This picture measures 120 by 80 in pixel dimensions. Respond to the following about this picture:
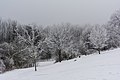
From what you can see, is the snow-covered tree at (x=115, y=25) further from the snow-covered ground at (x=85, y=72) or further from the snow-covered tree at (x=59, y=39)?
the snow-covered ground at (x=85, y=72)

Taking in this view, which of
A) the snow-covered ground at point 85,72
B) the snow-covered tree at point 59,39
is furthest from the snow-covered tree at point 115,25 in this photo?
the snow-covered ground at point 85,72

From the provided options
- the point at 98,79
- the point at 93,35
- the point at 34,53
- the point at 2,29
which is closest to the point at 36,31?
the point at 34,53

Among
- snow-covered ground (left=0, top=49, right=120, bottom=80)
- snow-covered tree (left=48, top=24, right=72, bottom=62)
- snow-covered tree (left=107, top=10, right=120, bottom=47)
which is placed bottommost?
snow-covered ground (left=0, top=49, right=120, bottom=80)

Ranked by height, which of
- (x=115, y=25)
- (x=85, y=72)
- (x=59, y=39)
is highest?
(x=115, y=25)

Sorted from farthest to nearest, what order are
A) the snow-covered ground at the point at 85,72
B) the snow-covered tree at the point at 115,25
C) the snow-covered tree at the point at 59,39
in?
1. the snow-covered tree at the point at 115,25
2. the snow-covered tree at the point at 59,39
3. the snow-covered ground at the point at 85,72

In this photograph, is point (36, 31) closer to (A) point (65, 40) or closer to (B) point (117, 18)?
(A) point (65, 40)

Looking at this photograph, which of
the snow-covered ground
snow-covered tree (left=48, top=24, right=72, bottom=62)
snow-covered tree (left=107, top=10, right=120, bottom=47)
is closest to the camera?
the snow-covered ground

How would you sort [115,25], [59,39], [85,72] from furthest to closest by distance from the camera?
[115,25]
[59,39]
[85,72]

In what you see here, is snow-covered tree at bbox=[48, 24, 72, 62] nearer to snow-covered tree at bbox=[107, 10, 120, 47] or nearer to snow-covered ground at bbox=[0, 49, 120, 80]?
snow-covered tree at bbox=[107, 10, 120, 47]

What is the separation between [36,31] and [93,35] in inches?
1013

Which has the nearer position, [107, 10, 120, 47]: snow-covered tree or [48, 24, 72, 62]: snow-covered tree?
[48, 24, 72, 62]: snow-covered tree

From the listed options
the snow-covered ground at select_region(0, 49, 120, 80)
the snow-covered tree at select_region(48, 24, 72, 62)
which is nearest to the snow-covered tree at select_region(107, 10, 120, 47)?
the snow-covered tree at select_region(48, 24, 72, 62)

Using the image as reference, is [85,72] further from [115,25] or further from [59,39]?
[115,25]

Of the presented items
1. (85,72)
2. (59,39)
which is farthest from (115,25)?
(85,72)
